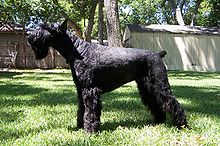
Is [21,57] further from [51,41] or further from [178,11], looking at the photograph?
[51,41]

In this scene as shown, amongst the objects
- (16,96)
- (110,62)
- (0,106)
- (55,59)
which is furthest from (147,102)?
(55,59)

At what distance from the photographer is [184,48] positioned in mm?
24844

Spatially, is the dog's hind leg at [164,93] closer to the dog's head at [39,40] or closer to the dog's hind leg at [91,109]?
the dog's hind leg at [91,109]

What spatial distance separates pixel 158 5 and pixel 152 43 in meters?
17.6

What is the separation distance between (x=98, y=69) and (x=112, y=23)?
6.93 meters

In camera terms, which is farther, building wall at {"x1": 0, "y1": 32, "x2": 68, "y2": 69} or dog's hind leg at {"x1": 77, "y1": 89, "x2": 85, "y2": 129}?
building wall at {"x1": 0, "y1": 32, "x2": 68, "y2": 69}

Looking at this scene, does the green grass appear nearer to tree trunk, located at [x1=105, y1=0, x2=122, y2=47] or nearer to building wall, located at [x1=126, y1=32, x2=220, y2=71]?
tree trunk, located at [x1=105, y1=0, x2=122, y2=47]

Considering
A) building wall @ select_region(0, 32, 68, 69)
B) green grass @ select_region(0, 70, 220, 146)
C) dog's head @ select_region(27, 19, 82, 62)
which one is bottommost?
building wall @ select_region(0, 32, 68, 69)

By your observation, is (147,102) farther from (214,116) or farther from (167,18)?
(167,18)

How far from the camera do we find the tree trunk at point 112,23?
423 inches

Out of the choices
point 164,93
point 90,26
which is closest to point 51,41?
point 164,93

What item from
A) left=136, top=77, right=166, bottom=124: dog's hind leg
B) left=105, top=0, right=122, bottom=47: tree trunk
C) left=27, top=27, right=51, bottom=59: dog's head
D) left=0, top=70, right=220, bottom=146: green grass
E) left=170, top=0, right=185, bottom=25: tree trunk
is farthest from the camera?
left=170, top=0, right=185, bottom=25: tree trunk

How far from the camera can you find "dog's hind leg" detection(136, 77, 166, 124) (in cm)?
440

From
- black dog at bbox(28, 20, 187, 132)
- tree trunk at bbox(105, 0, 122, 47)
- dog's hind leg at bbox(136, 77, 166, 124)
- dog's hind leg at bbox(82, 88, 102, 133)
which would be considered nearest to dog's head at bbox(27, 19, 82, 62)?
black dog at bbox(28, 20, 187, 132)
